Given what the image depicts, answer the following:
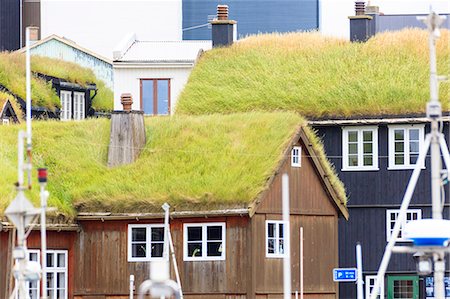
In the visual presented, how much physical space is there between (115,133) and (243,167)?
5.04m

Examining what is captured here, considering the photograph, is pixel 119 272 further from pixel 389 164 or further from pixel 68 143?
pixel 389 164

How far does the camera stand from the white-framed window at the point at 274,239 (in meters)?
50.2

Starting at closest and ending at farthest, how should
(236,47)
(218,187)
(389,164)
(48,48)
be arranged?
(218,187)
(389,164)
(236,47)
(48,48)

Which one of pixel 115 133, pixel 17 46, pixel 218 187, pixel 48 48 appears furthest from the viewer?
pixel 17 46

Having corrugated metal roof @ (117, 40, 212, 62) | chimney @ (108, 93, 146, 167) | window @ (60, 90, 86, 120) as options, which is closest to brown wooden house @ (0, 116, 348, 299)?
chimney @ (108, 93, 146, 167)

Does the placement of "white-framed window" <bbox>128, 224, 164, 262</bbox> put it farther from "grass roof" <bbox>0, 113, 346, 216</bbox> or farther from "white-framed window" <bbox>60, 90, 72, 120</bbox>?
"white-framed window" <bbox>60, 90, 72, 120</bbox>

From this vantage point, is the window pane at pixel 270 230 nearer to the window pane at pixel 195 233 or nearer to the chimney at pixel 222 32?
the window pane at pixel 195 233

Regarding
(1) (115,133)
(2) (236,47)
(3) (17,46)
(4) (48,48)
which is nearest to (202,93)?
(2) (236,47)

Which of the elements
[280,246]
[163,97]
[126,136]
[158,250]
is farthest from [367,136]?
[158,250]

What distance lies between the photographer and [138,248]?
50.6 m

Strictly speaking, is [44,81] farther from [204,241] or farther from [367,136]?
[204,241]

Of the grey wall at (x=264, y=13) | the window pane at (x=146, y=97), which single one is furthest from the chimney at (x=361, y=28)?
the grey wall at (x=264, y=13)

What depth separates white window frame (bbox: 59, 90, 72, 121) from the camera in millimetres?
75125

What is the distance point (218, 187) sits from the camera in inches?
1971
